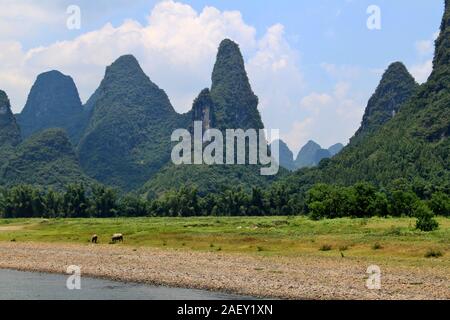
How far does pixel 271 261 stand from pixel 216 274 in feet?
21.9

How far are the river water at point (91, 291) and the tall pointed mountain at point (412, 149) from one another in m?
94.9

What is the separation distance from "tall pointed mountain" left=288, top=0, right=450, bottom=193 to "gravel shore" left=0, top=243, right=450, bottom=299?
83842 millimetres

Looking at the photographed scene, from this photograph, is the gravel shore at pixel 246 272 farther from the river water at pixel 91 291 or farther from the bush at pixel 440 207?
the bush at pixel 440 207

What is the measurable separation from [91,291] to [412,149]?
134 metres

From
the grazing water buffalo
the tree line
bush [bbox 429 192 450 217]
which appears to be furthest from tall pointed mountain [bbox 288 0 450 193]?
the grazing water buffalo

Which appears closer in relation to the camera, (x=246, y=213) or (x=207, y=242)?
(x=207, y=242)

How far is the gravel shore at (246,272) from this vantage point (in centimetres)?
2828

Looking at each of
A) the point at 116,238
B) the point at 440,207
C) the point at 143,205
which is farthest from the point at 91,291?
the point at 143,205

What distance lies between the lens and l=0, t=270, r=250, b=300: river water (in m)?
29.2

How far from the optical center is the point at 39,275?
130 feet

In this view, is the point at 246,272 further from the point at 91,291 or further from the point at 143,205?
the point at 143,205

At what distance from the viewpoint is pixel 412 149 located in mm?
152250
